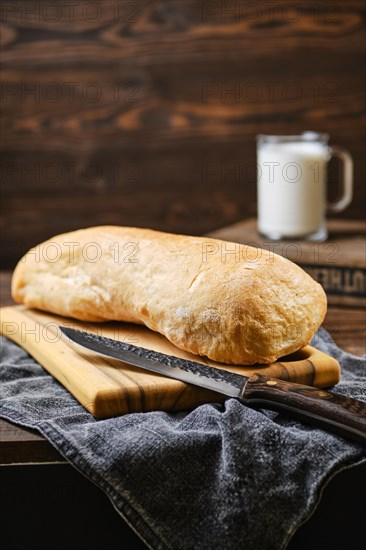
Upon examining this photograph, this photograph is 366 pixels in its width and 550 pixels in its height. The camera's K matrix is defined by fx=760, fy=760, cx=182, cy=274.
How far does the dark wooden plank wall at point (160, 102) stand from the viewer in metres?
1.77

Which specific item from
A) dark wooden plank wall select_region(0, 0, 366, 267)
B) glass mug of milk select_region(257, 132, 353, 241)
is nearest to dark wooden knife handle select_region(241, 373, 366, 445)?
glass mug of milk select_region(257, 132, 353, 241)

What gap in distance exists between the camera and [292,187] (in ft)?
5.15

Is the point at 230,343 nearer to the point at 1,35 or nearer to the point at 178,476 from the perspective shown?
the point at 178,476

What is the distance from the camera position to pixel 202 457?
30.6 inches

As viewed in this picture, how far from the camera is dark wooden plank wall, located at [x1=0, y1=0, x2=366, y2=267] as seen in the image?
1.77 meters

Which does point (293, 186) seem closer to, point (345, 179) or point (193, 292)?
point (345, 179)

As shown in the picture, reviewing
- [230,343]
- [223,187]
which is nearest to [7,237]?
[223,187]

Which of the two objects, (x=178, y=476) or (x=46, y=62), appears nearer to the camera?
(x=178, y=476)

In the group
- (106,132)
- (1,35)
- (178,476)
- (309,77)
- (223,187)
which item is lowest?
(178,476)

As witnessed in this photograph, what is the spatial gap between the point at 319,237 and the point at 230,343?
0.72 metres

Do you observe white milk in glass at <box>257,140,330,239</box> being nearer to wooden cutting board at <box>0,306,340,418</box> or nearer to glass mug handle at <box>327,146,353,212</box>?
glass mug handle at <box>327,146,353,212</box>

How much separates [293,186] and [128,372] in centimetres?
76

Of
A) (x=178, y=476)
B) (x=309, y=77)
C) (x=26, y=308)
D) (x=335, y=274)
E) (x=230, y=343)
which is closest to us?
(x=178, y=476)

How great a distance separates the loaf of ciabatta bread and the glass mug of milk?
1.66 ft
